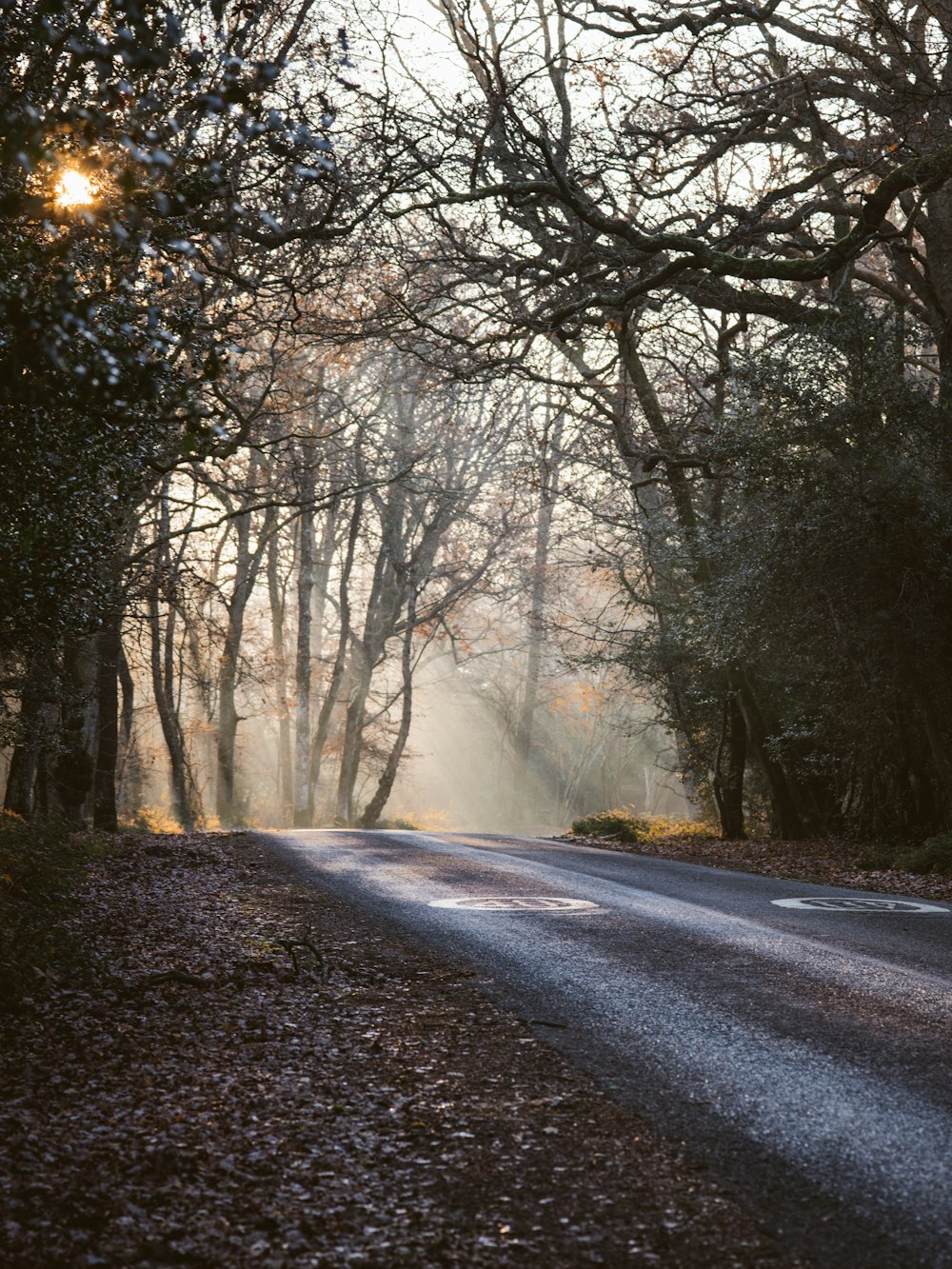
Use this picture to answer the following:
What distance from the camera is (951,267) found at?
15734 millimetres

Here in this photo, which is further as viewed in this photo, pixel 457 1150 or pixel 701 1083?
pixel 701 1083

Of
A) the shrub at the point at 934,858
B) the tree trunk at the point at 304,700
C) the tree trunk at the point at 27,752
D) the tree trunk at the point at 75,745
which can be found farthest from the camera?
the tree trunk at the point at 304,700

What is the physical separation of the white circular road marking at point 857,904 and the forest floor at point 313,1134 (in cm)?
439

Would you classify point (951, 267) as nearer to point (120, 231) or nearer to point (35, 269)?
point (35, 269)

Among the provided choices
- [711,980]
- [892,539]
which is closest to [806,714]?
[892,539]

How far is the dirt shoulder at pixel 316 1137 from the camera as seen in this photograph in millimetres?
3053

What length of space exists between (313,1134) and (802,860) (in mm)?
13046

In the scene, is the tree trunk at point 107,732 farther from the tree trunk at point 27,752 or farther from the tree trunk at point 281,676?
the tree trunk at point 281,676

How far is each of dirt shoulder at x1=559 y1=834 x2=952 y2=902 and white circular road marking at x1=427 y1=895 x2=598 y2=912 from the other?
4.10 m

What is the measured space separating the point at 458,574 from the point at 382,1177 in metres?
33.1

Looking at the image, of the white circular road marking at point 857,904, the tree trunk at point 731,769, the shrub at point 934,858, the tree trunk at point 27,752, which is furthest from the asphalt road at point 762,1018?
the tree trunk at point 731,769

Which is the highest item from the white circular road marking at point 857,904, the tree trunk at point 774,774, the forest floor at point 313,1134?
the tree trunk at point 774,774

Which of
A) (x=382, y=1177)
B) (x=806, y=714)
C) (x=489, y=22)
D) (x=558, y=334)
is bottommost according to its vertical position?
(x=382, y=1177)

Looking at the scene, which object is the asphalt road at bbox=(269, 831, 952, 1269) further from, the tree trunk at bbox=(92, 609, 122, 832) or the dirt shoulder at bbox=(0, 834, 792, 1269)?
the tree trunk at bbox=(92, 609, 122, 832)
